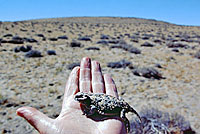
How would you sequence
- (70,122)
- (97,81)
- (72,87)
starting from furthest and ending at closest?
A: (97,81) → (72,87) → (70,122)

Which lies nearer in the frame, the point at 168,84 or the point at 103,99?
the point at 103,99

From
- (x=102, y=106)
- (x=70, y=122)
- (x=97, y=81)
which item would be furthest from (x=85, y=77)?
(x=70, y=122)

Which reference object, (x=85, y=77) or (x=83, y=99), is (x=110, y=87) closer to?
(x=85, y=77)

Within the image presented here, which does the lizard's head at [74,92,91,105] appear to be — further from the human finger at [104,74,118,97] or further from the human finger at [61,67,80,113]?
the human finger at [104,74,118,97]

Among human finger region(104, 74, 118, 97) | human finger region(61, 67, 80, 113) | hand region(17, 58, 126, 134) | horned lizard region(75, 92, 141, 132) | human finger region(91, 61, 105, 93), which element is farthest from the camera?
human finger region(91, 61, 105, 93)

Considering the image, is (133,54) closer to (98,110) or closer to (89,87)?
(89,87)

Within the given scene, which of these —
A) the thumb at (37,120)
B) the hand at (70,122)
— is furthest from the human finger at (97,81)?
the thumb at (37,120)

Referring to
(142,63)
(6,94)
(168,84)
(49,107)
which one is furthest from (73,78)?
(142,63)

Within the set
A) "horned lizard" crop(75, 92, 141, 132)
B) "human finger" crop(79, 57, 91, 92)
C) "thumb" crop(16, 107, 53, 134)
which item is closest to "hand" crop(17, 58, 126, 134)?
"thumb" crop(16, 107, 53, 134)
